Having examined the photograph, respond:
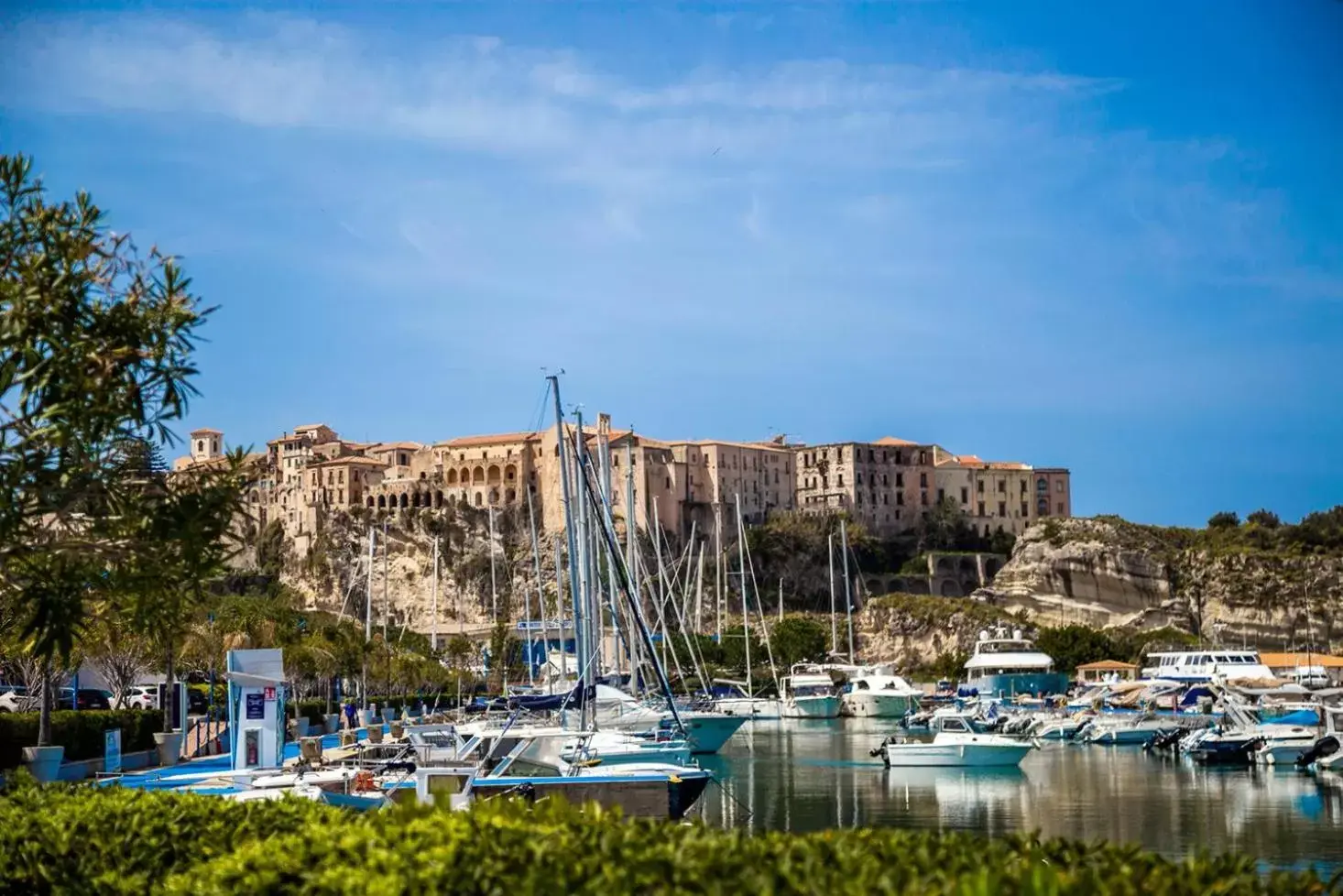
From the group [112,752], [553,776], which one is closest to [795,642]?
[112,752]

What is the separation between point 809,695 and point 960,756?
122 ft

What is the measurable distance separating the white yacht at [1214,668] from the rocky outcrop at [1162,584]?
31.8m

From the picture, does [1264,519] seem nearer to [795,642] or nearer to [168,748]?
[795,642]

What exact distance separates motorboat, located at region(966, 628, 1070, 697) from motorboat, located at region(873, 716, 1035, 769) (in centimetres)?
3582

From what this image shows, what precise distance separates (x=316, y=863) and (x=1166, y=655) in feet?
238

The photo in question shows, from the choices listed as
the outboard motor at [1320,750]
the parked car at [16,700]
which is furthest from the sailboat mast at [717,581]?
the outboard motor at [1320,750]

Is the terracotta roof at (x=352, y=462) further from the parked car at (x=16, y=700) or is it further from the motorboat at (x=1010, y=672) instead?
the parked car at (x=16, y=700)

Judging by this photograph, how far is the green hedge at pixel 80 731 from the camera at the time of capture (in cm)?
2867

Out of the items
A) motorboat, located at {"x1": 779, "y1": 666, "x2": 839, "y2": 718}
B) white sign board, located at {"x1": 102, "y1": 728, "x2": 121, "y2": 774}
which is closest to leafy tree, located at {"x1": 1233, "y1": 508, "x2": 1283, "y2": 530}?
motorboat, located at {"x1": 779, "y1": 666, "x2": 839, "y2": 718}

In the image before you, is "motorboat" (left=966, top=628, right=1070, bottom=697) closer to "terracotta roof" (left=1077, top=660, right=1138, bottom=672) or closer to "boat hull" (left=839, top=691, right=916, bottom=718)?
"terracotta roof" (left=1077, top=660, right=1138, bottom=672)

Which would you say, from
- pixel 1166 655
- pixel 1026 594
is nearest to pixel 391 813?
pixel 1166 655

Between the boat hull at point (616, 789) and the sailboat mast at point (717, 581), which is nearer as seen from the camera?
the boat hull at point (616, 789)

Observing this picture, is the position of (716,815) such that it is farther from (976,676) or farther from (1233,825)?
(976,676)

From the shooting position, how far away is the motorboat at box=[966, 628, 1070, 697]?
81812 millimetres
